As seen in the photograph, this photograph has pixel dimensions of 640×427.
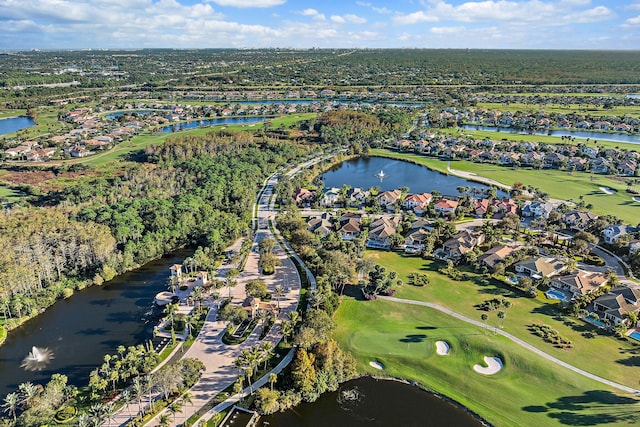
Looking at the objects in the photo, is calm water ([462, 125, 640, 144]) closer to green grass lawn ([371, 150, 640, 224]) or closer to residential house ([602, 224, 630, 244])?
green grass lawn ([371, 150, 640, 224])

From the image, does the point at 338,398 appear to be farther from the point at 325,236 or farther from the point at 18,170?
the point at 18,170

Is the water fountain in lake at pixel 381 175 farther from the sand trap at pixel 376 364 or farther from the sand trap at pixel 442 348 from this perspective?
Result: the sand trap at pixel 376 364

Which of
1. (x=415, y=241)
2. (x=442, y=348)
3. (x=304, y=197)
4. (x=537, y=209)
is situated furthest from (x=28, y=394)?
(x=537, y=209)

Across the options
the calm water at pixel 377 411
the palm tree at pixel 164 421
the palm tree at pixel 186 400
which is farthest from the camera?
the palm tree at pixel 186 400

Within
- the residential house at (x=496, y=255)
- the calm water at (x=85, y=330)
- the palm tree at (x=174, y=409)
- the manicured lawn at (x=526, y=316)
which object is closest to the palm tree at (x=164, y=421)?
the palm tree at (x=174, y=409)

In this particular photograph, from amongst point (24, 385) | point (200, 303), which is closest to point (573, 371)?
point (200, 303)

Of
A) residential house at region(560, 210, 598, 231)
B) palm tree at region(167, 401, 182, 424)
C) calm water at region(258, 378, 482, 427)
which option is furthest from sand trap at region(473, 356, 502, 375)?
residential house at region(560, 210, 598, 231)
